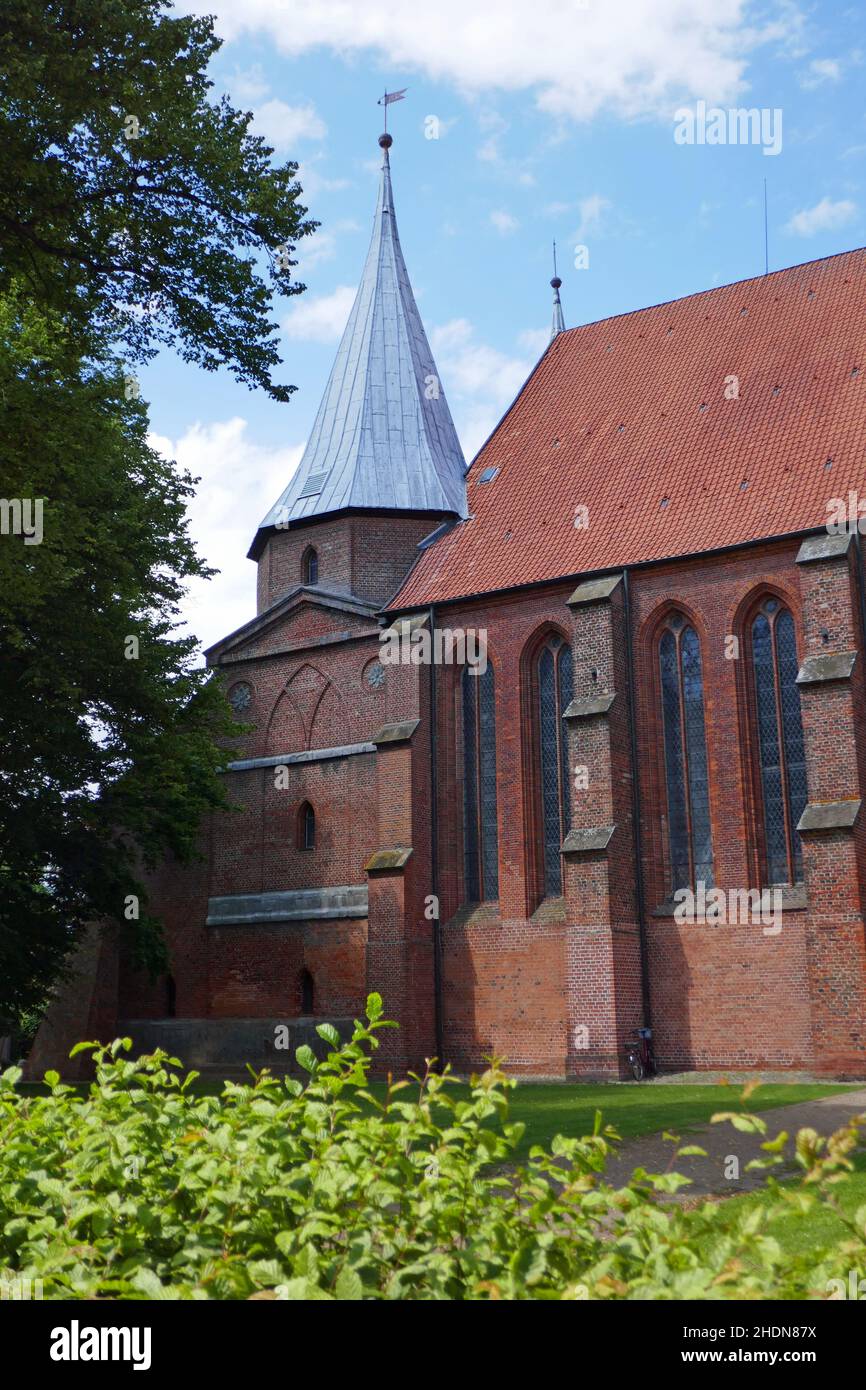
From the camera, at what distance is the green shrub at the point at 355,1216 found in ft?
9.07

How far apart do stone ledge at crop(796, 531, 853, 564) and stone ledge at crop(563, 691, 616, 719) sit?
3920 mm

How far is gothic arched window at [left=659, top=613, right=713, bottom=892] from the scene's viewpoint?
21250mm

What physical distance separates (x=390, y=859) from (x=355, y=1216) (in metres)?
19.9

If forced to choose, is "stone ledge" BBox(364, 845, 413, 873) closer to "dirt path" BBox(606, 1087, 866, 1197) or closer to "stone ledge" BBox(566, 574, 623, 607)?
"stone ledge" BBox(566, 574, 623, 607)

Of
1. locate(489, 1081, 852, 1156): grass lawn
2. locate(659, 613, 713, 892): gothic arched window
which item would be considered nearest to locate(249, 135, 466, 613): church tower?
locate(659, 613, 713, 892): gothic arched window

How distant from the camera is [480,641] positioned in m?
24.3

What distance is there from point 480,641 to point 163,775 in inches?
263

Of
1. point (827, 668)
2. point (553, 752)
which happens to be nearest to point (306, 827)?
point (553, 752)

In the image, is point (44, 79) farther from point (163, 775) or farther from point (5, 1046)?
point (5, 1046)

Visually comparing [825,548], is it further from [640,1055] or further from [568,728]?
[640,1055]

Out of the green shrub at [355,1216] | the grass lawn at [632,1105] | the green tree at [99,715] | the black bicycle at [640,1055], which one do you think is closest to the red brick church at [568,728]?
the black bicycle at [640,1055]

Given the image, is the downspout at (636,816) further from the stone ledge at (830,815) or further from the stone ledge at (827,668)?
the stone ledge at (827,668)

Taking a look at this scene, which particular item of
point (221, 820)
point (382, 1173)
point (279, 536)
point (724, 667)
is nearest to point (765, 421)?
point (724, 667)

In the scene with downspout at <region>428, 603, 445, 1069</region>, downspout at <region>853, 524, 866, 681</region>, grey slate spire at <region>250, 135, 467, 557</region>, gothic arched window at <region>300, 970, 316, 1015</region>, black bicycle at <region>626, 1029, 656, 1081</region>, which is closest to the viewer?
downspout at <region>853, 524, 866, 681</region>
